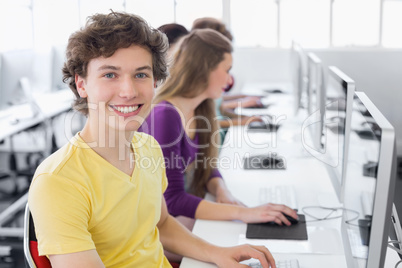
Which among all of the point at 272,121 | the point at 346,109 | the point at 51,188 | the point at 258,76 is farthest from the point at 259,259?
the point at 258,76

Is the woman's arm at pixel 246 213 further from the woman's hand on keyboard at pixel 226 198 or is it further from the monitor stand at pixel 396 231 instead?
the monitor stand at pixel 396 231

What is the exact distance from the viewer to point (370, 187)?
0.96m

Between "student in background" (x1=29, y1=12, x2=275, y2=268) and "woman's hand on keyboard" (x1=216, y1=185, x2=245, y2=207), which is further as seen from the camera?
"woman's hand on keyboard" (x1=216, y1=185, x2=245, y2=207)

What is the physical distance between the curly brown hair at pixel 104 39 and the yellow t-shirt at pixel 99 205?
0.59ft

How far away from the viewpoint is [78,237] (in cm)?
105

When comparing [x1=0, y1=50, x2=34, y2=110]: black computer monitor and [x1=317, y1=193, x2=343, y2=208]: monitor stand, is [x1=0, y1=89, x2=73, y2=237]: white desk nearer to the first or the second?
[x1=0, y1=50, x2=34, y2=110]: black computer monitor

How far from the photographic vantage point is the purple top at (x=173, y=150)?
71.3 inches

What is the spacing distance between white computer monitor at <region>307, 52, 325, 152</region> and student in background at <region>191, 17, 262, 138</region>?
60 centimetres

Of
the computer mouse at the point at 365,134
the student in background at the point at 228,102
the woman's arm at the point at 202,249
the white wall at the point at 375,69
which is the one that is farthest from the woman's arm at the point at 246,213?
the white wall at the point at 375,69

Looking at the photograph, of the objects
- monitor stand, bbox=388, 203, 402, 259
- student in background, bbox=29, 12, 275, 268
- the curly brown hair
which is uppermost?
the curly brown hair

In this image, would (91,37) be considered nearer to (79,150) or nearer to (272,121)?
(79,150)

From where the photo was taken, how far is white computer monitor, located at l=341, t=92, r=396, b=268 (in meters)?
0.88

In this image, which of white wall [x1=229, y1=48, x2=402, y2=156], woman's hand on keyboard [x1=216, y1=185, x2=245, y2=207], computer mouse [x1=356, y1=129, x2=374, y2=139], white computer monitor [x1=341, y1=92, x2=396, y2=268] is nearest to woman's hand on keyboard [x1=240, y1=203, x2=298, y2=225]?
woman's hand on keyboard [x1=216, y1=185, x2=245, y2=207]

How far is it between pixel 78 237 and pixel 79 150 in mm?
226
